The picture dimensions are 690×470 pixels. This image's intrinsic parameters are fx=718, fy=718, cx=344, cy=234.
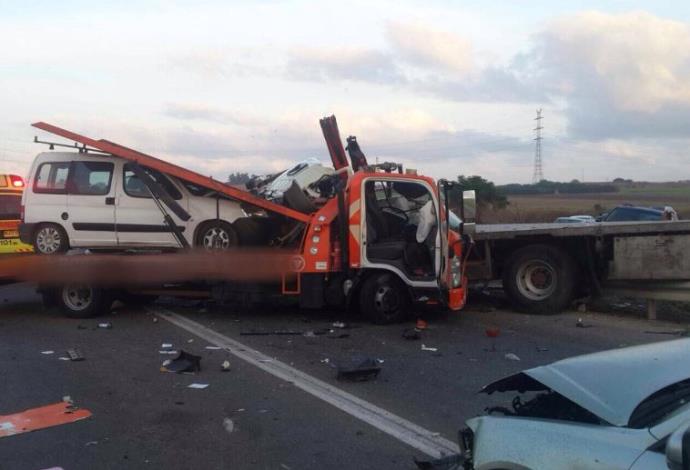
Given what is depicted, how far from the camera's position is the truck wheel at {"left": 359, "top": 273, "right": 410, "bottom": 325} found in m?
10.4

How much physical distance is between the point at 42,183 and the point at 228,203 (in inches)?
114

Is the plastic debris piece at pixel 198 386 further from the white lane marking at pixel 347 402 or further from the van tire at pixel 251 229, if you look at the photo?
the van tire at pixel 251 229

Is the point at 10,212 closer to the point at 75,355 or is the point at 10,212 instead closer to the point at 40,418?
the point at 75,355

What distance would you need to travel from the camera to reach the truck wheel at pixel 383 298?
10.4 metres

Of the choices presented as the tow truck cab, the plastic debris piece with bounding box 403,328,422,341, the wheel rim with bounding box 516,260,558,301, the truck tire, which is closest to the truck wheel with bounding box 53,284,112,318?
the tow truck cab

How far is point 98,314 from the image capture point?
1130 cm

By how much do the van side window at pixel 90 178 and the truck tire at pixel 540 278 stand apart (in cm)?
648

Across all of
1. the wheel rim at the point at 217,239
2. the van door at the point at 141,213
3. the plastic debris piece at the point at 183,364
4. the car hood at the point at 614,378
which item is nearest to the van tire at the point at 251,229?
the wheel rim at the point at 217,239

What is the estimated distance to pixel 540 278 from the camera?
11.6 meters

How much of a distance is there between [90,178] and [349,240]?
4.15 m

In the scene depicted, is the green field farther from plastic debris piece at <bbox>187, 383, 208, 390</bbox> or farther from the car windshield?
the car windshield

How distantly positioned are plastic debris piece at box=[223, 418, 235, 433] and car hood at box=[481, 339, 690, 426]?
2794mm

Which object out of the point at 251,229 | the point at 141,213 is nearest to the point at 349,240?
the point at 251,229

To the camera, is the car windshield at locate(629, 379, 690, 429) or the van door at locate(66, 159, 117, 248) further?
the van door at locate(66, 159, 117, 248)
